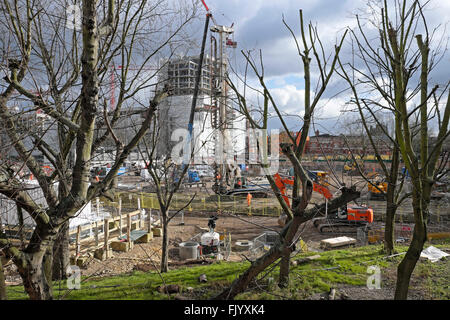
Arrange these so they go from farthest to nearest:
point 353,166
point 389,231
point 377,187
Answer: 1. point 389,231
2. point 353,166
3. point 377,187

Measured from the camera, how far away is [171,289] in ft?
17.2

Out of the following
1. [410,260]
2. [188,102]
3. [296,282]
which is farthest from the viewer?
[188,102]

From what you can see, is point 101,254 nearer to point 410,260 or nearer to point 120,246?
point 120,246

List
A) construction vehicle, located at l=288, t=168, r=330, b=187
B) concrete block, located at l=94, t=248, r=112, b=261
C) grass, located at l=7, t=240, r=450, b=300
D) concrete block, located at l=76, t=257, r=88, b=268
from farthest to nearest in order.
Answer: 1. concrete block, located at l=94, t=248, r=112, b=261
2. concrete block, located at l=76, t=257, r=88, b=268
3. construction vehicle, located at l=288, t=168, r=330, b=187
4. grass, located at l=7, t=240, r=450, b=300

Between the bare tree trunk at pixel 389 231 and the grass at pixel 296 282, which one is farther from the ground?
the bare tree trunk at pixel 389 231

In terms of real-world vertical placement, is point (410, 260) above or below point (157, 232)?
above

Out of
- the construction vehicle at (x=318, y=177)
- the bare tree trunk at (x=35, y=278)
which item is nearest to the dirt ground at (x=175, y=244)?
the construction vehicle at (x=318, y=177)

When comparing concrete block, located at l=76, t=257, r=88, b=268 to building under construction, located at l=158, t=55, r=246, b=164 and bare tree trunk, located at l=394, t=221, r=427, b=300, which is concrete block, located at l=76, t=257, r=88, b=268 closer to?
building under construction, located at l=158, t=55, r=246, b=164

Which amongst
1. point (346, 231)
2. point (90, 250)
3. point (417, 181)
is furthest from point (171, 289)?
point (346, 231)

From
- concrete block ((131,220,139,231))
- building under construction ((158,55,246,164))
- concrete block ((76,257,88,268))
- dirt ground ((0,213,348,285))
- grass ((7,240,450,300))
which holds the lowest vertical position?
dirt ground ((0,213,348,285))

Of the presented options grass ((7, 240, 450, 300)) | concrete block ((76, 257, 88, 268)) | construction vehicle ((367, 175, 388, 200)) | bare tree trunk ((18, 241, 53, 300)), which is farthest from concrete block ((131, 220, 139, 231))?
bare tree trunk ((18, 241, 53, 300))

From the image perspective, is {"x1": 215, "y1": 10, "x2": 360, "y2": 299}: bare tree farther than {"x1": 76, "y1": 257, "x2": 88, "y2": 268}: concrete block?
No

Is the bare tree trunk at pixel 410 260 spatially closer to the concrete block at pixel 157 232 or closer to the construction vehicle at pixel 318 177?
the construction vehicle at pixel 318 177

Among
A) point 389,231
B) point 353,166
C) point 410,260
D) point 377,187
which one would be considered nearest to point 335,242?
point 389,231
